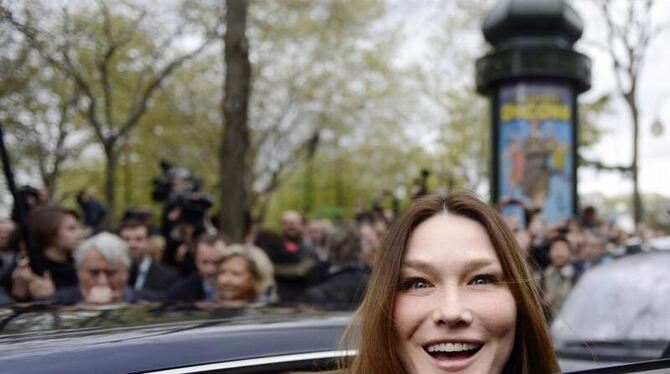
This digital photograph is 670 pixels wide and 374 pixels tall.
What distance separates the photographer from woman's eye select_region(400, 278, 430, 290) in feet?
5.66

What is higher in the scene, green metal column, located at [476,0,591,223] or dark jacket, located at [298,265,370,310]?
green metal column, located at [476,0,591,223]

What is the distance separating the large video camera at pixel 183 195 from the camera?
25.1 ft

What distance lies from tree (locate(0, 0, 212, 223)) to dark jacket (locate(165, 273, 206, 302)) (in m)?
1.89

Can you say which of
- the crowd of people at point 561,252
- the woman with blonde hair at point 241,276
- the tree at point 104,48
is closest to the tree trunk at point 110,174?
the tree at point 104,48

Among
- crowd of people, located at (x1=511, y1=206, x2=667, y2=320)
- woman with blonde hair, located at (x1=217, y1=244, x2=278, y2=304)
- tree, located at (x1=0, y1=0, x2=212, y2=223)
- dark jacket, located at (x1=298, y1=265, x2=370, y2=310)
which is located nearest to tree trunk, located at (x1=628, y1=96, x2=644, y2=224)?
crowd of people, located at (x1=511, y1=206, x2=667, y2=320)

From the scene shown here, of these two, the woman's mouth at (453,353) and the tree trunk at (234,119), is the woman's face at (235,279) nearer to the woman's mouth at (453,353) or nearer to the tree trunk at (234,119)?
the woman's mouth at (453,353)

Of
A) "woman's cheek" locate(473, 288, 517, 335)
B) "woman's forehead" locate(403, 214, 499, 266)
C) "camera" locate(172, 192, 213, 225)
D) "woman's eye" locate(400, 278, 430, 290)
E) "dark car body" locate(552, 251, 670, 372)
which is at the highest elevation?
"camera" locate(172, 192, 213, 225)

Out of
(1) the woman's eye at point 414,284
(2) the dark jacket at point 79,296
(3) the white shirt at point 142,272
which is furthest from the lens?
(3) the white shirt at point 142,272

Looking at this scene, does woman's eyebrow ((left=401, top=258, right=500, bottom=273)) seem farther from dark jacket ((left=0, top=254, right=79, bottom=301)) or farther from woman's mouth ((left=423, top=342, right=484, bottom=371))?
dark jacket ((left=0, top=254, right=79, bottom=301))

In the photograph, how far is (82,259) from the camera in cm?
454

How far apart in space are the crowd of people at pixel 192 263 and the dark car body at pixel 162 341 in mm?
854

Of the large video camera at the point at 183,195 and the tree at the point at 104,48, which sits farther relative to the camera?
the large video camera at the point at 183,195

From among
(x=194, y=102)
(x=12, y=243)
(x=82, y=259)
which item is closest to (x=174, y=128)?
(x=194, y=102)

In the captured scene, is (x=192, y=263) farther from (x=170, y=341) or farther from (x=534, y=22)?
(x=534, y=22)
